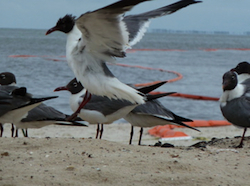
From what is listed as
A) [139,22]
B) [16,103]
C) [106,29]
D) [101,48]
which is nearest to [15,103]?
[16,103]

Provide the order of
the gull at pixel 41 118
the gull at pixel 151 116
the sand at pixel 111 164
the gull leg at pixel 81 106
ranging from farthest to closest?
the gull at pixel 41 118 < the gull at pixel 151 116 < the gull leg at pixel 81 106 < the sand at pixel 111 164

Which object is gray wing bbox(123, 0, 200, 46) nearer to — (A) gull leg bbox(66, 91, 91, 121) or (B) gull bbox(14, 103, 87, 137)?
(A) gull leg bbox(66, 91, 91, 121)

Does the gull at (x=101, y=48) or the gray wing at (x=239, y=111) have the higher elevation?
the gull at (x=101, y=48)

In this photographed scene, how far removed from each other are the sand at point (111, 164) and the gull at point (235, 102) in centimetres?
65

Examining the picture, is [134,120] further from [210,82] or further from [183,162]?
[210,82]

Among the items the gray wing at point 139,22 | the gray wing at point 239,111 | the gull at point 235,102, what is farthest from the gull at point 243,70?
the gray wing at point 139,22

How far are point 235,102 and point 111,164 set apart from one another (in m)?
2.51

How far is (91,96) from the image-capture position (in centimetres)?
629

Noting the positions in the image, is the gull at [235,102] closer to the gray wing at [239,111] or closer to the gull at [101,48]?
the gray wing at [239,111]

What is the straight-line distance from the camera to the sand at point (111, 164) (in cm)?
372

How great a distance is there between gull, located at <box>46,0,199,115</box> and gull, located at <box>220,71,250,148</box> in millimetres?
1300

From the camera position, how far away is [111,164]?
162 inches

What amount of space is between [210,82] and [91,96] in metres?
12.9

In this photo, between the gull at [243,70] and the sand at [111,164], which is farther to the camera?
the gull at [243,70]
